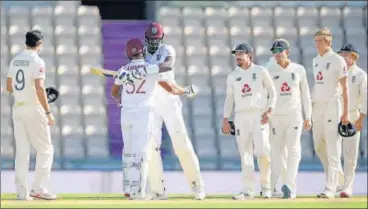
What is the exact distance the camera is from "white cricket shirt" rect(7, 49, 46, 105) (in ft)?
45.9

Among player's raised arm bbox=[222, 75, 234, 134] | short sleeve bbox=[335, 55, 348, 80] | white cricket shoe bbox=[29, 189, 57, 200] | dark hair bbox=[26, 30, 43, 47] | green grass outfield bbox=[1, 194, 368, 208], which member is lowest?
green grass outfield bbox=[1, 194, 368, 208]

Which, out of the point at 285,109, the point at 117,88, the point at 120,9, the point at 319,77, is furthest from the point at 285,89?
the point at 120,9

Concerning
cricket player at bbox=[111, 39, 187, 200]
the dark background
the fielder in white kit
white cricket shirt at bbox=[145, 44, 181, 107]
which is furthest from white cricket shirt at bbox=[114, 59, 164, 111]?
the dark background

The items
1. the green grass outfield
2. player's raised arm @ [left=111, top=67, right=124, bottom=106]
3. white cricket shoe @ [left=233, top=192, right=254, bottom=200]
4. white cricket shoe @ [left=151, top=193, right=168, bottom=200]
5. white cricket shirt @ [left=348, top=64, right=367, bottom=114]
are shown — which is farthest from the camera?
white cricket shirt @ [left=348, top=64, right=367, bottom=114]

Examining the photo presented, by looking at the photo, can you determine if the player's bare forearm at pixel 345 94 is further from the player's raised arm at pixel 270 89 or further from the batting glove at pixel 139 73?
the batting glove at pixel 139 73

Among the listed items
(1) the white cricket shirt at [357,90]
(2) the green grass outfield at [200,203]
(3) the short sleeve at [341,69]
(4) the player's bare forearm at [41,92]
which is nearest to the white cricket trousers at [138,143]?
(2) the green grass outfield at [200,203]

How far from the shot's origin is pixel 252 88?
14500mm

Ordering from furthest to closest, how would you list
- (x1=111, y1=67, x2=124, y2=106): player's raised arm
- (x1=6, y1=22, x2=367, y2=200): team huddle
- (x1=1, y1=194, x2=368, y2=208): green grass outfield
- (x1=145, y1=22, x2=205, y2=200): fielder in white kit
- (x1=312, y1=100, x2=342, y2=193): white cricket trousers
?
(x1=312, y1=100, x2=342, y2=193): white cricket trousers, (x1=145, y1=22, x2=205, y2=200): fielder in white kit, (x1=111, y1=67, x2=124, y2=106): player's raised arm, (x1=6, y1=22, x2=367, y2=200): team huddle, (x1=1, y1=194, x2=368, y2=208): green grass outfield

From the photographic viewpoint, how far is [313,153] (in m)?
20.7

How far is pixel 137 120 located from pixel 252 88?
1.55m

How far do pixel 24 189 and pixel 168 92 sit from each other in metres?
1.78

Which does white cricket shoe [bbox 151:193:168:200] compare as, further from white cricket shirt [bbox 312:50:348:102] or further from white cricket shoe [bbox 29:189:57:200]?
white cricket shirt [bbox 312:50:348:102]

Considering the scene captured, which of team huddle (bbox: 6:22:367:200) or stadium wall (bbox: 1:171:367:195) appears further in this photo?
stadium wall (bbox: 1:171:367:195)

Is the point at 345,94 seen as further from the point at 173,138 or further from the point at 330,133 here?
the point at 173,138
